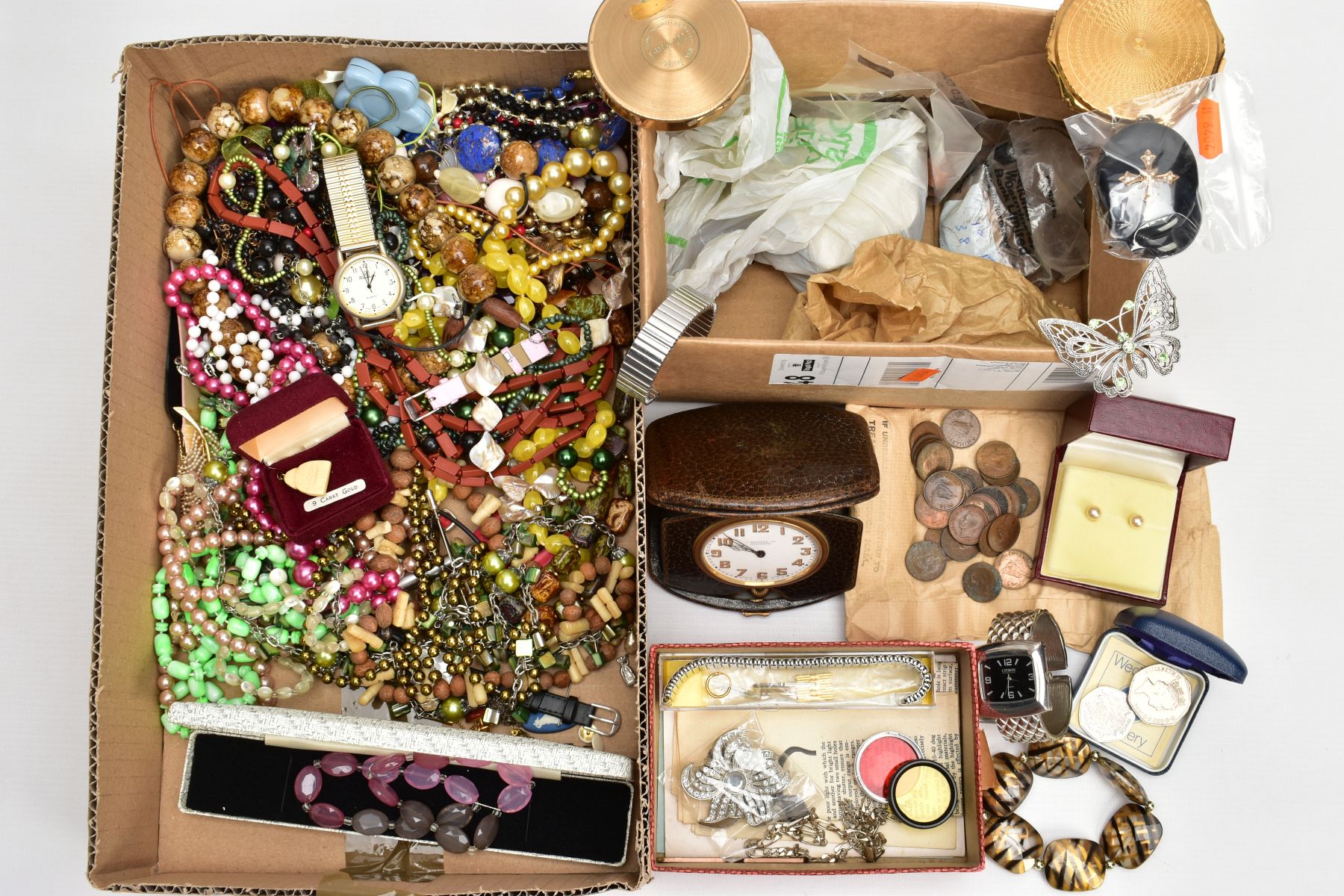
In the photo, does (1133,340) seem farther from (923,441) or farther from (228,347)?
(228,347)

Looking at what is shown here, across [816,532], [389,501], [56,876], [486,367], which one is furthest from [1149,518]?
[56,876]

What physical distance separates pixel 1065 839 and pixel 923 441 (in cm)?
65

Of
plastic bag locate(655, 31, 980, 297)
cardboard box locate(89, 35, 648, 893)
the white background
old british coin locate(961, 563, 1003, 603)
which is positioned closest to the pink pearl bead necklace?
cardboard box locate(89, 35, 648, 893)

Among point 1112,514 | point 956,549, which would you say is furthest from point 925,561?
point 1112,514

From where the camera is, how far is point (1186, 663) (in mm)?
1405

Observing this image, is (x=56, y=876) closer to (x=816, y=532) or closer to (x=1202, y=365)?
(x=816, y=532)

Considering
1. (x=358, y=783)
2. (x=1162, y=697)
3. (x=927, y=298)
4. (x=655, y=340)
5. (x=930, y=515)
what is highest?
(x=927, y=298)

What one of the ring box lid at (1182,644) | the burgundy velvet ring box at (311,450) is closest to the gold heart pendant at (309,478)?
the burgundy velvet ring box at (311,450)

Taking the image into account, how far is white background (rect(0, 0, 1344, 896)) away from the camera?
145cm

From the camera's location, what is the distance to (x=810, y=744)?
135 centimetres

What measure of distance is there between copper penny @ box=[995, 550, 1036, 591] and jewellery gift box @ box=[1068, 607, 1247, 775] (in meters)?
0.14

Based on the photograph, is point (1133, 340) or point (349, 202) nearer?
point (1133, 340)

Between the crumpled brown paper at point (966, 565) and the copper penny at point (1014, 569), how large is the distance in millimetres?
12

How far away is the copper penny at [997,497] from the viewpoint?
1.47m
